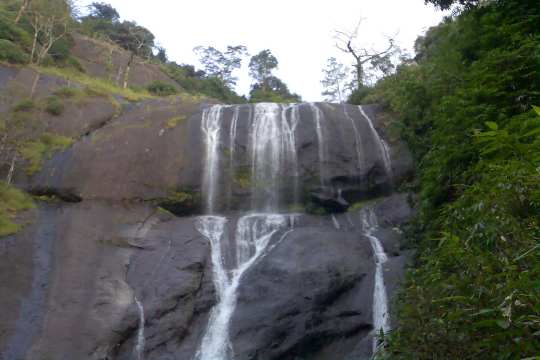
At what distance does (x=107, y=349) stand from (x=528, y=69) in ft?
34.4

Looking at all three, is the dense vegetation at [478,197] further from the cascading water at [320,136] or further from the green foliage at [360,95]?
the green foliage at [360,95]

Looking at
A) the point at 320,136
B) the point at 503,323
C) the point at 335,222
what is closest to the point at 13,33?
the point at 320,136

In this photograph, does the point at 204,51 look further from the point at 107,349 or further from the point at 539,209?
the point at 539,209

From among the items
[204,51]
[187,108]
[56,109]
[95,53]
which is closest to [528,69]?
[187,108]

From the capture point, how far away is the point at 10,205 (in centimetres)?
1677

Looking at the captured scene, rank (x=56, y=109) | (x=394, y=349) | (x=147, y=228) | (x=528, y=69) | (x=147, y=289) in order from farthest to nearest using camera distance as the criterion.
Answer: (x=56, y=109)
(x=147, y=228)
(x=147, y=289)
(x=528, y=69)
(x=394, y=349)

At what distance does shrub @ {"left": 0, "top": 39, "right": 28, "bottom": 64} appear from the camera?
84.5 feet

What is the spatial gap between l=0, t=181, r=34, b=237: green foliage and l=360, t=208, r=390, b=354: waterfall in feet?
34.2

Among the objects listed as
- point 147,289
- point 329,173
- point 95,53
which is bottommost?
point 147,289

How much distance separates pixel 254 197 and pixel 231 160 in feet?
6.25

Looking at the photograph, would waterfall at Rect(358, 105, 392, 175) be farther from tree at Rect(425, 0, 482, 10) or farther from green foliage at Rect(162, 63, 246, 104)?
green foliage at Rect(162, 63, 246, 104)

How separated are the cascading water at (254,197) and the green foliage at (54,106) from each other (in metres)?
5.91

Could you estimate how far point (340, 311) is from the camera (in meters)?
13.1

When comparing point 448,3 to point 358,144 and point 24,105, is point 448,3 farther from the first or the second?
point 24,105
